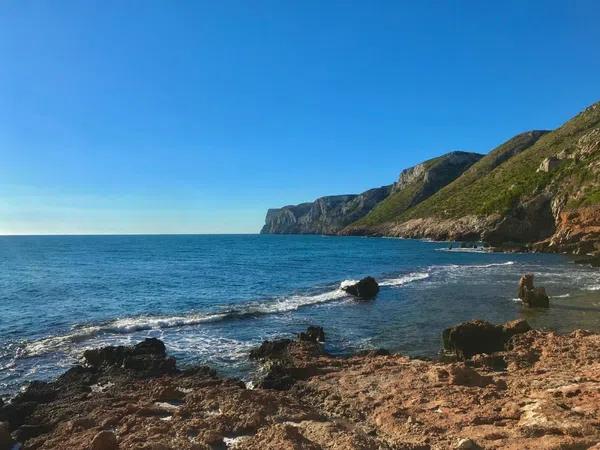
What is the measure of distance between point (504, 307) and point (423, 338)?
32.9ft

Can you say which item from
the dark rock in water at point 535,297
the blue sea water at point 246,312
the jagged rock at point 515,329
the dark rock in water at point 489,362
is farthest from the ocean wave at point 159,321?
the dark rock in water at point 489,362

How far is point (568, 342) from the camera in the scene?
1798 cm

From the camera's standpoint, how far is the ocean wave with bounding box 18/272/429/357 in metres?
24.4

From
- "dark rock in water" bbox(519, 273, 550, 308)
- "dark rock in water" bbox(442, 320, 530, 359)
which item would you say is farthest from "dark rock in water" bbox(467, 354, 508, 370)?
"dark rock in water" bbox(519, 273, 550, 308)

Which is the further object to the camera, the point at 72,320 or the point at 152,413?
the point at 72,320

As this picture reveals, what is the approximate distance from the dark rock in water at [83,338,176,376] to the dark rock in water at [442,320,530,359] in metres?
11.3

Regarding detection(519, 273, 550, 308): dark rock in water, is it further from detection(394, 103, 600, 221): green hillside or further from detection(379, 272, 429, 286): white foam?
detection(394, 103, 600, 221): green hillside

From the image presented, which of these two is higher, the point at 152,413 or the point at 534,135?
the point at 534,135

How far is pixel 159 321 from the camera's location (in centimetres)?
3019

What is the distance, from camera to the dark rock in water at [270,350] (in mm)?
20047

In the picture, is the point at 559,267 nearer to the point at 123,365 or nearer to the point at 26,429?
the point at 123,365

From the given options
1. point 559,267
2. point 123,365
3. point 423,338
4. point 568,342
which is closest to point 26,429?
point 123,365

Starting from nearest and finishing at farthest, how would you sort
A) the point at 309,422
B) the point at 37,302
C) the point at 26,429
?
the point at 309,422, the point at 26,429, the point at 37,302

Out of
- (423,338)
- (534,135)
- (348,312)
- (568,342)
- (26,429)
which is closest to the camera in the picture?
(26,429)
